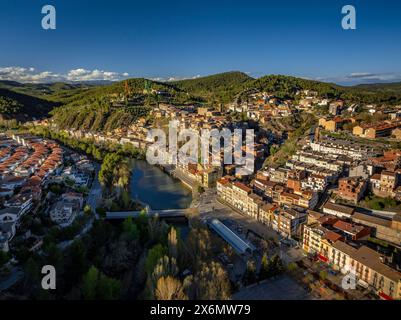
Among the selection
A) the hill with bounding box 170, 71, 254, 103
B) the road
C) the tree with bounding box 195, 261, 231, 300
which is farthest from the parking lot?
the hill with bounding box 170, 71, 254, 103

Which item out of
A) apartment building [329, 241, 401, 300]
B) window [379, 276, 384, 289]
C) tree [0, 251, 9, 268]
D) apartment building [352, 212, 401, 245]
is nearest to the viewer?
apartment building [329, 241, 401, 300]

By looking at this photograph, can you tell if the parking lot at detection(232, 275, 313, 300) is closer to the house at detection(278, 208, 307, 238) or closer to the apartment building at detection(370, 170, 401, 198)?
the house at detection(278, 208, 307, 238)

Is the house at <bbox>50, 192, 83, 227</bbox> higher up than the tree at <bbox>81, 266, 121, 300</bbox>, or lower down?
higher up

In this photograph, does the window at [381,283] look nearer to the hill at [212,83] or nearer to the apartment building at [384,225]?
the apartment building at [384,225]

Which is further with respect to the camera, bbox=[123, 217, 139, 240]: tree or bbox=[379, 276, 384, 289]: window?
bbox=[123, 217, 139, 240]: tree

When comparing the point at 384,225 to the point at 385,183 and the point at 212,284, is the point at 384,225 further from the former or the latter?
the point at 212,284

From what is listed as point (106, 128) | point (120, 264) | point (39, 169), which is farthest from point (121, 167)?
point (106, 128)

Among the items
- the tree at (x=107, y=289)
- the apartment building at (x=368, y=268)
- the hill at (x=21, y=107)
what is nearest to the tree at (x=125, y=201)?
the tree at (x=107, y=289)
